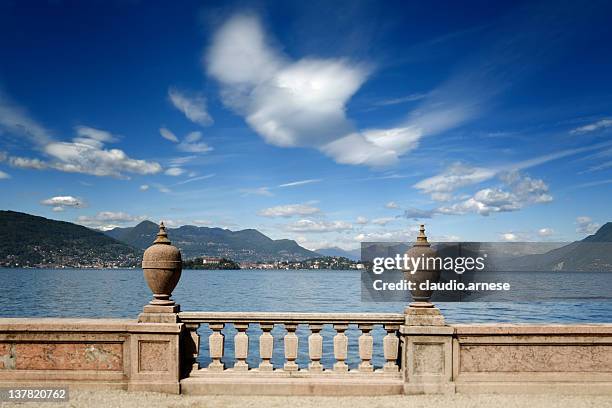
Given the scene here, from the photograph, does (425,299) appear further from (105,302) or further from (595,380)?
(105,302)

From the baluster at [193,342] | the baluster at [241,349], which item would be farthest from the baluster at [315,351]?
the baluster at [193,342]

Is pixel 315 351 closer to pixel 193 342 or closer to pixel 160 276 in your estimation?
pixel 193 342

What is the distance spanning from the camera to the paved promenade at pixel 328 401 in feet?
24.8

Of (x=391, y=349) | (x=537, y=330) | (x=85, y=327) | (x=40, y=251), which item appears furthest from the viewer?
(x=40, y=251)

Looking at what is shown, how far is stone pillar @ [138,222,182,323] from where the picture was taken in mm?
8102

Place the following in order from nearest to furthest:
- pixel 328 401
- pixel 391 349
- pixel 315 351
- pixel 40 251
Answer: pixel 328 401, pixel 315 351, pixel 391 349, pixel 40 251

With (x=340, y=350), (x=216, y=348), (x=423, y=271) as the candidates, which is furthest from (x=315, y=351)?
(x=423, y=271)

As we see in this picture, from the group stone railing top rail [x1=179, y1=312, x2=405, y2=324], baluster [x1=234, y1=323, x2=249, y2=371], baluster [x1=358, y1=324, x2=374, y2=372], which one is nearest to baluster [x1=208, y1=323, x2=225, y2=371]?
stone railing top rail [x1=179, y1=312, x2=405, y2=324]

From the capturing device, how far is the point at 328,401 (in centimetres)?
779

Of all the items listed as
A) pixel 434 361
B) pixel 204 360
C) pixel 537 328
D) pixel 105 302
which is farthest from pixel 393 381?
pixel 105 302

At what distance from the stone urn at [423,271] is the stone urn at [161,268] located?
357cm

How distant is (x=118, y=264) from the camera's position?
188 meters

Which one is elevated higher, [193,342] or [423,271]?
[423,271]

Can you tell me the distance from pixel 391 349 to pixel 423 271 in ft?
4.48
